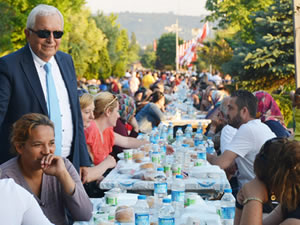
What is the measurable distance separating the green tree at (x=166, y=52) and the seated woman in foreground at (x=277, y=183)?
126530 mm

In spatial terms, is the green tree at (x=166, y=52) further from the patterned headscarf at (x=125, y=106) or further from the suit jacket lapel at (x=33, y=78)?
the suit jacket lapel at (x=33, y=78)

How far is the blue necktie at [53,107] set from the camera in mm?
4031

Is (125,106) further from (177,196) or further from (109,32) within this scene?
(109,32)

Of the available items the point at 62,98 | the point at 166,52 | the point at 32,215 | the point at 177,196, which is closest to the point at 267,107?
the point at 177,196

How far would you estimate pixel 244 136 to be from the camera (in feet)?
17.4

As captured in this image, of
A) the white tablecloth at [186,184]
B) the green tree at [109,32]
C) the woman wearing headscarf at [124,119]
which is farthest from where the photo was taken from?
the green tree at [109,32]

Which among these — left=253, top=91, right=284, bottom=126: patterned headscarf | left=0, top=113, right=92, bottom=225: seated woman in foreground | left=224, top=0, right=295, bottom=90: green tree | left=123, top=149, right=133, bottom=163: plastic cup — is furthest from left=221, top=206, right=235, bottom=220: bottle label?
left=224, top=0, right=295, bottom=90: green tree

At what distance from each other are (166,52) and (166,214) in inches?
5133

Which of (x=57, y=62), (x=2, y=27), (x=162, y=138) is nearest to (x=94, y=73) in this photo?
(x=2, y=27)

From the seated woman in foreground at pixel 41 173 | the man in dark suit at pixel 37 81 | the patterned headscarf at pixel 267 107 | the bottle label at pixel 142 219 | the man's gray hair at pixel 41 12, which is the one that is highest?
the man's gray hair at pixel 41 12

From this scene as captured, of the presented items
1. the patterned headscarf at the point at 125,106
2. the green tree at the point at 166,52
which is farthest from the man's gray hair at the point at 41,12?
the green tree at the point at 166,52

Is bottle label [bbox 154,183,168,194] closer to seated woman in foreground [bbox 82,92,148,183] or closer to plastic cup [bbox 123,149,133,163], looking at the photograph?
seated woman in foreground [bbox 82,92,148,183]

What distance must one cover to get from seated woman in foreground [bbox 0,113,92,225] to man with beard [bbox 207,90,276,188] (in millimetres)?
2196

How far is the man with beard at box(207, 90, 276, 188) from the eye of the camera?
5.29m
